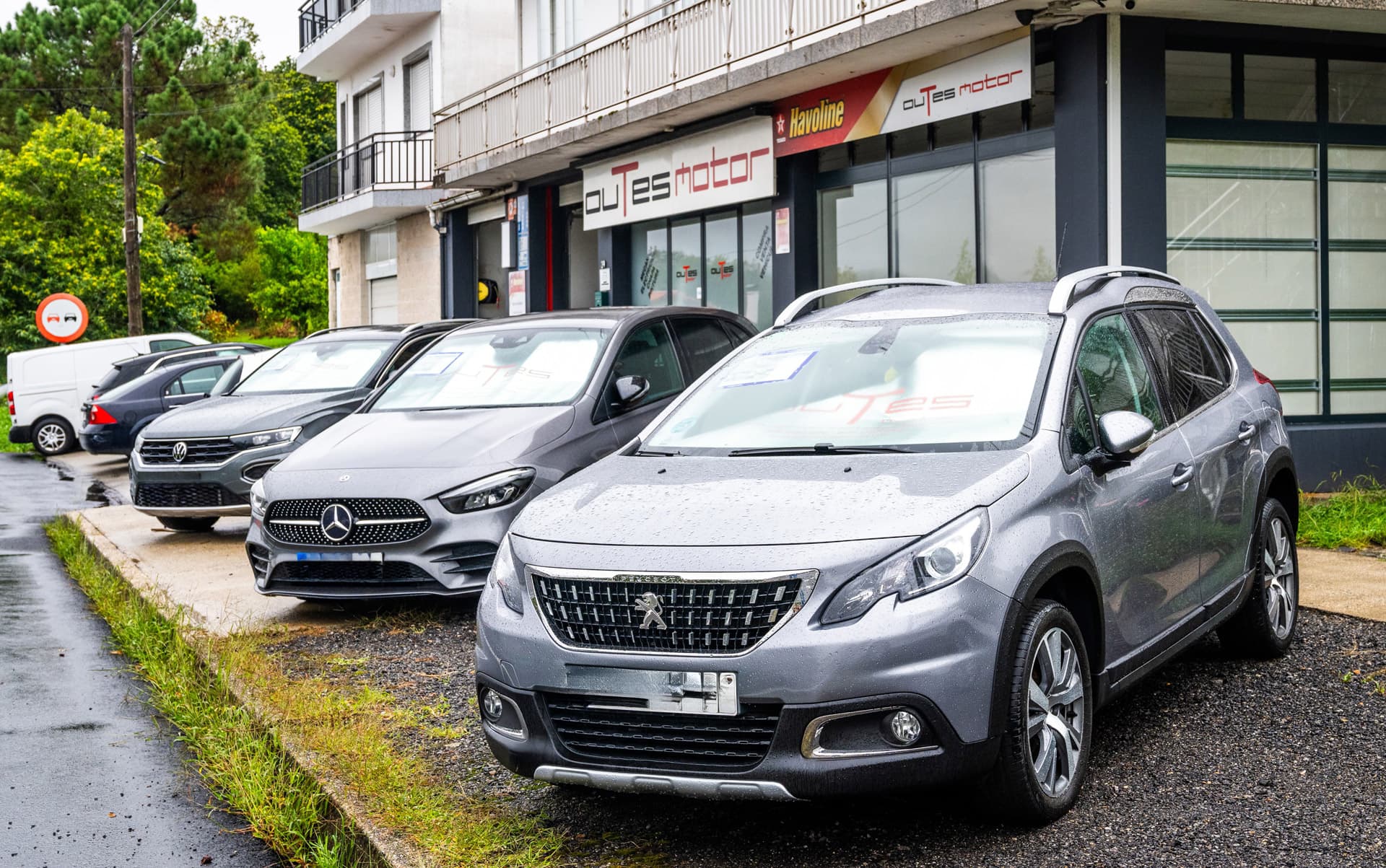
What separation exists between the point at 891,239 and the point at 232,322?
58.9 meters

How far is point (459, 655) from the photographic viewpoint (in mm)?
6953

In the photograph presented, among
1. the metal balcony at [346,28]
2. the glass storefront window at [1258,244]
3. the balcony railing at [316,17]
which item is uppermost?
the balcony railing at [316,17]

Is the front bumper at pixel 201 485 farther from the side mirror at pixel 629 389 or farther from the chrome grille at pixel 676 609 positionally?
the chrome grille at pixel 676 609

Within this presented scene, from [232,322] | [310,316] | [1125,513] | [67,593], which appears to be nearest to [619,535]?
[1125,513]

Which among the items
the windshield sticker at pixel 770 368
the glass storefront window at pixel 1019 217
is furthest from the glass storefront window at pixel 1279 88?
the windshield sticker at pixel 770 368

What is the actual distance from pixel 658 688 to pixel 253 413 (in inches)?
321

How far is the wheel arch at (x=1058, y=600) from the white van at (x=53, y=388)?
21506 mm

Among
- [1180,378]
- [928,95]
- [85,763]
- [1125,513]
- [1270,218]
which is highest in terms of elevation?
[928,95]

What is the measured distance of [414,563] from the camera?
750cm

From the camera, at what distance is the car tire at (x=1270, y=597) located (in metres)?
6.08

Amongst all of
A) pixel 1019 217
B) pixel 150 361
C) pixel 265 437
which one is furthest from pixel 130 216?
pixel 1019 217

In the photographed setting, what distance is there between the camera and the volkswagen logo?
7.65m

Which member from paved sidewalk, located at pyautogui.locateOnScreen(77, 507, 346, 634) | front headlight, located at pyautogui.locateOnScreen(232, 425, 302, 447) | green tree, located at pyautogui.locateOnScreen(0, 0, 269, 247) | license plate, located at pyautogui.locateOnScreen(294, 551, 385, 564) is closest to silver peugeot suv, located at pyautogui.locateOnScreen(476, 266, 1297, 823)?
license plate, located at pyautogui.locateOnScreen(294, 551, 385, 564)

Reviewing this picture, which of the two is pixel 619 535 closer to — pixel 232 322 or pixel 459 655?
pixel 459 655
